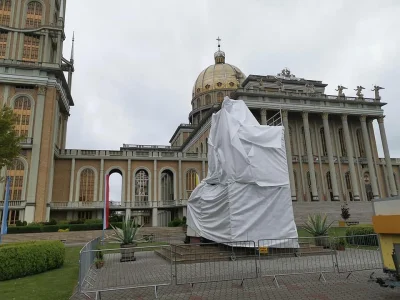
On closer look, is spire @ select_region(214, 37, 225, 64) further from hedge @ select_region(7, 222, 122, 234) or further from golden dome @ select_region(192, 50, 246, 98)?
hedge @ select_region(7, 222, 122, 234)

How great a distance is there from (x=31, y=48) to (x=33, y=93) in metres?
7.42

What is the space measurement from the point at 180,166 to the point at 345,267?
→ 110 ft

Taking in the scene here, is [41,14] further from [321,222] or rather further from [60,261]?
[321,222]

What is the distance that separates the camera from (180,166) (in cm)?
4188

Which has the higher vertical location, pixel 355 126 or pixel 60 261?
pixel 355 126

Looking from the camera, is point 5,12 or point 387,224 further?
point 5,12

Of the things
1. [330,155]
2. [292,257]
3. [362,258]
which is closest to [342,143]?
[330,155]

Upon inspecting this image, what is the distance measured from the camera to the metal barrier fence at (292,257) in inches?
349

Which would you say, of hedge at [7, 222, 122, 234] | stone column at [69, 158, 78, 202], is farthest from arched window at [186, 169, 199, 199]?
hedge at [7, 222, 122, 234]

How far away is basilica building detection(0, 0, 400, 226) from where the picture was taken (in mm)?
33500

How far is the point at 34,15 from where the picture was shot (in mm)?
39844

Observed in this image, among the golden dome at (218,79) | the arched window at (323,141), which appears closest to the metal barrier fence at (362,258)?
the arched window at (323,141)

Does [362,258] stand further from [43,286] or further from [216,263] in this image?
[43,286]

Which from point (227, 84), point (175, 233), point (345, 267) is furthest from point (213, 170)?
point (227, 84)
